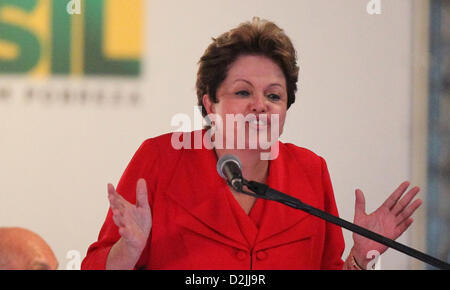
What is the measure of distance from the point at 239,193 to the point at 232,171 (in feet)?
1.70

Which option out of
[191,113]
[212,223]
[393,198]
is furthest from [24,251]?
[393,198]

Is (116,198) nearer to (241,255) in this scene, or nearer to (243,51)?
(241,255)

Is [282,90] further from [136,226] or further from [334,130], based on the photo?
[136,226]

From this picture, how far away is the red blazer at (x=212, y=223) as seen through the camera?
1958 millimetres

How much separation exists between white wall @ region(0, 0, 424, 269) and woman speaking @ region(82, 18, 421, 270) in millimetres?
62

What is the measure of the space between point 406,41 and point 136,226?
119 cm

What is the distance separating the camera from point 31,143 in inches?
80.6

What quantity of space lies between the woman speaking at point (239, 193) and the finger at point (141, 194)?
125 millimetres

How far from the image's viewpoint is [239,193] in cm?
204

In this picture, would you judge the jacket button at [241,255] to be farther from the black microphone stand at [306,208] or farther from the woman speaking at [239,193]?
the black microphone stand at [306,208]

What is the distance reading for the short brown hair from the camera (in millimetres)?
2059

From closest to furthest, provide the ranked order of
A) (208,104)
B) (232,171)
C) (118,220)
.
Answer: (232,171) < (118,220) < (208,104)

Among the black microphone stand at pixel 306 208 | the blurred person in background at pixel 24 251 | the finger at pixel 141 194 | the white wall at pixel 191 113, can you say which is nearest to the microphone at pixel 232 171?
the black microphone stand at pixel 306 208

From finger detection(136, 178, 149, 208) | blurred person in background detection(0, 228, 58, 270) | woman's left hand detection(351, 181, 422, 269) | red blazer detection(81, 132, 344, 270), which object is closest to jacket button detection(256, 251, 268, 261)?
red blazer detection(81, 132, 344, 270)
